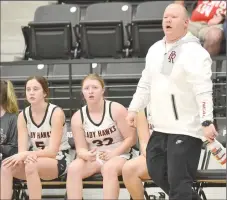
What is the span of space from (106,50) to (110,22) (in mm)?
322

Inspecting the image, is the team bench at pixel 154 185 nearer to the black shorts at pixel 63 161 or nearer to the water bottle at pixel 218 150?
the black shorts at pixel 63 161

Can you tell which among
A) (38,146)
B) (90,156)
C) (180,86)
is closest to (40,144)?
(38,146)

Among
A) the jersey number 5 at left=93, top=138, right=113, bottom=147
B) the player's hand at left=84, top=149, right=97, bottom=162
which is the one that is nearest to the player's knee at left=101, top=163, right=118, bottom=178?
the player's hand at left=84, top=149, right=97, bottom=162

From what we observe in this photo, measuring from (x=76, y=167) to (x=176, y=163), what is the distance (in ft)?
3.19

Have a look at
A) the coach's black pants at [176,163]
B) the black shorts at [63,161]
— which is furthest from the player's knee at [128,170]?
the black shorts at [63,161]

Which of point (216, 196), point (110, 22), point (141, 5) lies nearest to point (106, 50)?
point (110, 22)

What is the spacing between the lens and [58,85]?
20.5ft

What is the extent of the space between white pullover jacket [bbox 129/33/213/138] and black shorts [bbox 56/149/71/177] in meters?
1.01

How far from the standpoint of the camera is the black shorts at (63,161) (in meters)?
4.67

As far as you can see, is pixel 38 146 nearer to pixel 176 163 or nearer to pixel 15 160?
pixel 15 160

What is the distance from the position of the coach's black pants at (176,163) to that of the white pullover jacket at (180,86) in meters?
0.06

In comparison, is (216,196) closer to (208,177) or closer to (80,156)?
(208,177)

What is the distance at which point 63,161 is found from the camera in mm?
4727

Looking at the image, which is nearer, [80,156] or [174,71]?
[174,71]
